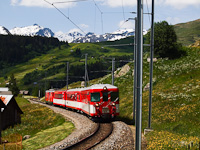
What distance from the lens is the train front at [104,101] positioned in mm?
24766

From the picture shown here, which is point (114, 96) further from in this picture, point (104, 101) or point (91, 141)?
point (91, 141)

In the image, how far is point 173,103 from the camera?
28250 millimetres

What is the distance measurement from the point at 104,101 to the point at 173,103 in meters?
8.20

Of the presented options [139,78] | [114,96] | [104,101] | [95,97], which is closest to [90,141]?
[104,101]

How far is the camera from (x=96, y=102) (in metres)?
24.8

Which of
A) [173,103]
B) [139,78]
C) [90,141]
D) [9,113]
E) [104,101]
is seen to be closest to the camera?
[139,78]

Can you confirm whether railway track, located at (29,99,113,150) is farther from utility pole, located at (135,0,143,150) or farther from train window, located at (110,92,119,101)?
utility pole, located at (135,0,143,150)

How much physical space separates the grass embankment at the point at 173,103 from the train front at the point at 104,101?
3.17 meters

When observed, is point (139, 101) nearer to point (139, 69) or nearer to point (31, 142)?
point (139, 69)

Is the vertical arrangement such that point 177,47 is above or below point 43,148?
above

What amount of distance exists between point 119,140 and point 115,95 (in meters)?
8.53

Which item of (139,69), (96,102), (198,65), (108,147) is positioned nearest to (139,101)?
(139,69)

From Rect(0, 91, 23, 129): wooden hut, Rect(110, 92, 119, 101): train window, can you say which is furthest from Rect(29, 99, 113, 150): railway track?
Rect(0, 91, 23, 129): wooden hut

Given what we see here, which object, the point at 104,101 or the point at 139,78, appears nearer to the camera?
the point at 139,78
